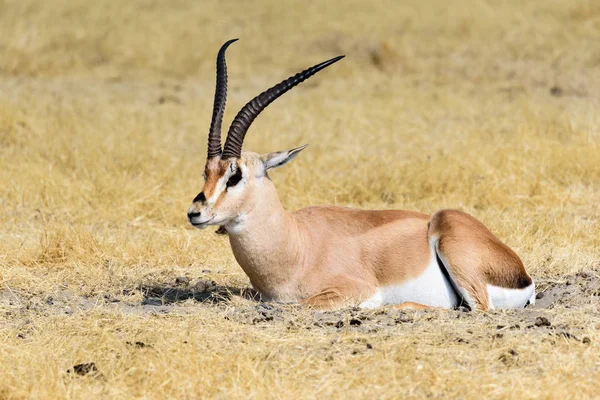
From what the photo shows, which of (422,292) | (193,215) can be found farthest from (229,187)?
(422,292)

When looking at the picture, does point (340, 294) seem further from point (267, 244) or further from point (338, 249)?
point (267, 244)

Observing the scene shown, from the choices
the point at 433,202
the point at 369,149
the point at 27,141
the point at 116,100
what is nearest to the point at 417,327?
the point at 433,202

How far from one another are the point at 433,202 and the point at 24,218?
148 inches

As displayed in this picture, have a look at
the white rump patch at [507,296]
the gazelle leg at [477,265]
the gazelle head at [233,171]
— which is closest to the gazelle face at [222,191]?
the gazelle head at [233,171]

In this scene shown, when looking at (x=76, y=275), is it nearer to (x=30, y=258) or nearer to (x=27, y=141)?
(x=30, y=258)

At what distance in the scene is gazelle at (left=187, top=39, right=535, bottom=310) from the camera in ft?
21.4

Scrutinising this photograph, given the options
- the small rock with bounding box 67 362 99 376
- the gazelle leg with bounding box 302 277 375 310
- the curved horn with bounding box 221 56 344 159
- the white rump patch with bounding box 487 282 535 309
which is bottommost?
the white rump patch with bounding box 487 282 535 309

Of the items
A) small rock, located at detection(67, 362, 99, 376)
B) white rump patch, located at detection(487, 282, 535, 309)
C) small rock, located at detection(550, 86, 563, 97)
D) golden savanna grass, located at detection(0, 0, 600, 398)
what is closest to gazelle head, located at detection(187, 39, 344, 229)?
golden savanna grass, located at detection(0, 0, 600, 398)

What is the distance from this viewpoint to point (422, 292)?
6742 mm

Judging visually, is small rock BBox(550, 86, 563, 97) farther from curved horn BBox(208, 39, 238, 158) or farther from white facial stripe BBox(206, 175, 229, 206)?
white facial stripe BBox(206, 175, 229, 206)

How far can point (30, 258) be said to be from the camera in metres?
7.93

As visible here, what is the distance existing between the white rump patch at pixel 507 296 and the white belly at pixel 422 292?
0.25 meters

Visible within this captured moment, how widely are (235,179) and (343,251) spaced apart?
901 millimetres

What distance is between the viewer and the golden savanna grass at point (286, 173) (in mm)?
5305
